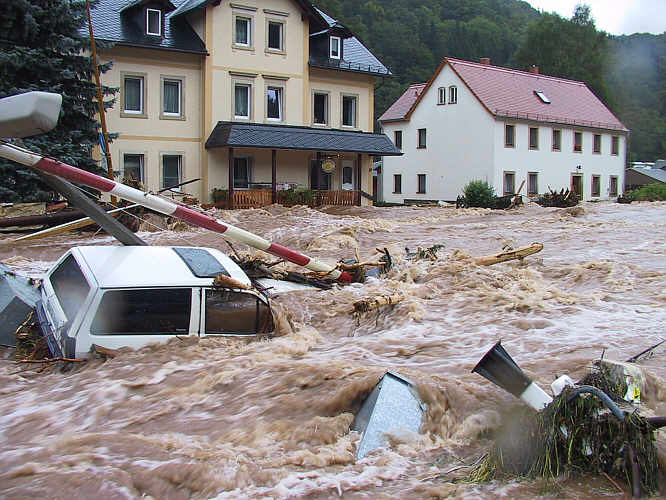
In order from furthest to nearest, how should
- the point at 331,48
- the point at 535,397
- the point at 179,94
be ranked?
the point at 331,48 → the point at 179,94 → the point at 535,397

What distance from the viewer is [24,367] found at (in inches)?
307

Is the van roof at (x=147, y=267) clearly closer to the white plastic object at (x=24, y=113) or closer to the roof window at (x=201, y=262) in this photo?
the roof window at (x=201, y=262)

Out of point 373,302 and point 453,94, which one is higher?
point 453,94

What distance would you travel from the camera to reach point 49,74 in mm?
24844

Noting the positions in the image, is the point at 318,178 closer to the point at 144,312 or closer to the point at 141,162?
the point at 141,162

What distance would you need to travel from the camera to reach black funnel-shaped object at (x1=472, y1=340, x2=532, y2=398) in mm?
5289

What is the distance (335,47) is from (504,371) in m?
31.5

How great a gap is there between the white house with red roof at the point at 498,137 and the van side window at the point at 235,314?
122 ft

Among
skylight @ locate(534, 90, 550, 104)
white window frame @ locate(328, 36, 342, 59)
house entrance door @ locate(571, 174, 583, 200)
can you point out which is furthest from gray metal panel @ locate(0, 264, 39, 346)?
house entrance door @ locate(571, 174, 583, 200)

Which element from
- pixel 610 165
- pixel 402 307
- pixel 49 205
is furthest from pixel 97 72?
pixel 610 165

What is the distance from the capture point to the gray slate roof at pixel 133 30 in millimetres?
29391

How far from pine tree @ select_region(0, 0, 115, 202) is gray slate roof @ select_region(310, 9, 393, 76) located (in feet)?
36.4

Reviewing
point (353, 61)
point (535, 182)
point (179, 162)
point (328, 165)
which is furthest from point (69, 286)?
point (535, 182)

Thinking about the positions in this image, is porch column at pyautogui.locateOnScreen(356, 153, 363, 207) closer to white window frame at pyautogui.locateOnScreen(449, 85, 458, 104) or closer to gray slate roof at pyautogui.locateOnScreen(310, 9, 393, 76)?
gray slate roof at pyautogui.locateOnScreen(310, 9, 393, 76)
